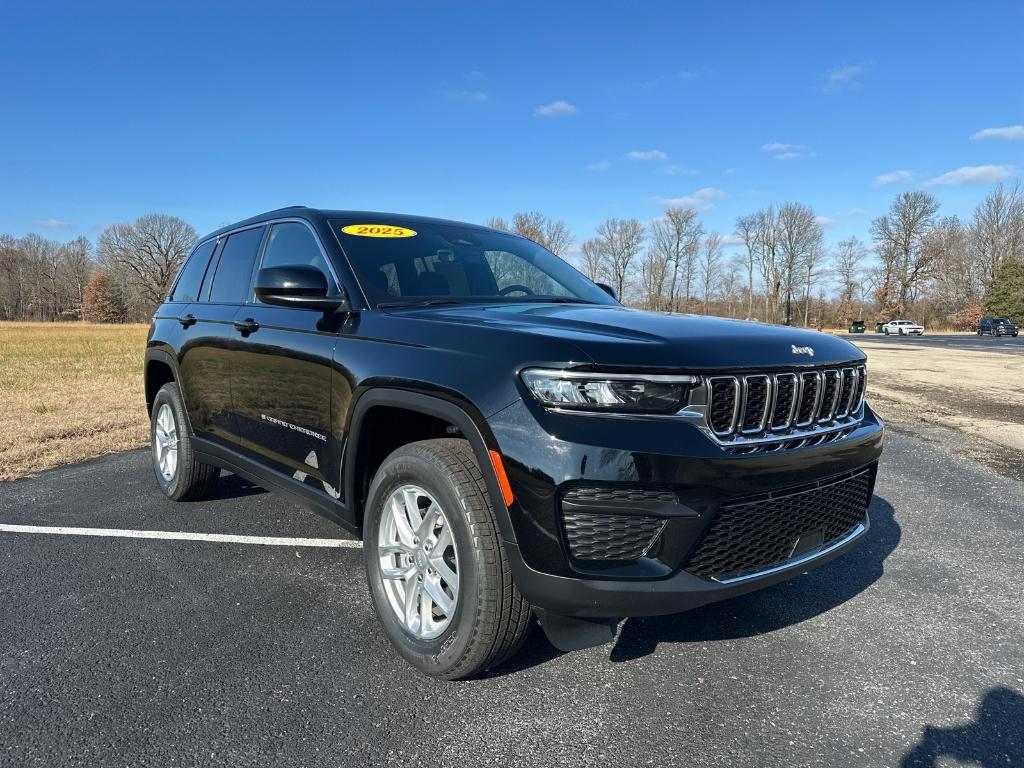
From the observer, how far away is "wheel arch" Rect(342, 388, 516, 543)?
213 cm

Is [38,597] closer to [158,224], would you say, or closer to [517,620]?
[517,620]

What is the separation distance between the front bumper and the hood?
22 cm

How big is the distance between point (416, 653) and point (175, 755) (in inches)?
32.4

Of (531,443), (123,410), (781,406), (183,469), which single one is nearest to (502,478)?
(531,443)

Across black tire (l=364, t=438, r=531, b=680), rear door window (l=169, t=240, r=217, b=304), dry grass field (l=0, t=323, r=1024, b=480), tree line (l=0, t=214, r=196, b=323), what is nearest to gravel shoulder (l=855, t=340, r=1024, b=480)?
dry grass field (l=0, t=323, r=1024, b=480)

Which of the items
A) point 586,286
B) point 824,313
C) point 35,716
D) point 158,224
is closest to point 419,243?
point 586,286

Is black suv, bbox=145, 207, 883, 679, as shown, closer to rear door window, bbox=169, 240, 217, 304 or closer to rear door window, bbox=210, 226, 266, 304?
rear door window, bbox=210, 226, 266, 304

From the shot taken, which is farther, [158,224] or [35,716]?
[158,224]

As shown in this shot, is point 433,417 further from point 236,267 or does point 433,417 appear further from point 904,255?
point 904,255

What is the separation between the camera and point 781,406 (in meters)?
2.30

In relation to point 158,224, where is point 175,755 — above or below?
below

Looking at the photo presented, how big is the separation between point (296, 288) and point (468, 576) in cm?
145

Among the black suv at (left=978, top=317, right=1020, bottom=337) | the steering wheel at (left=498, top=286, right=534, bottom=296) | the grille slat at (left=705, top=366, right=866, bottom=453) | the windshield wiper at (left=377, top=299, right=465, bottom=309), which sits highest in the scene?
the steering wheel at (left=498, top=286, right=534, bottom=296)

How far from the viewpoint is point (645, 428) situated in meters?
2.01
